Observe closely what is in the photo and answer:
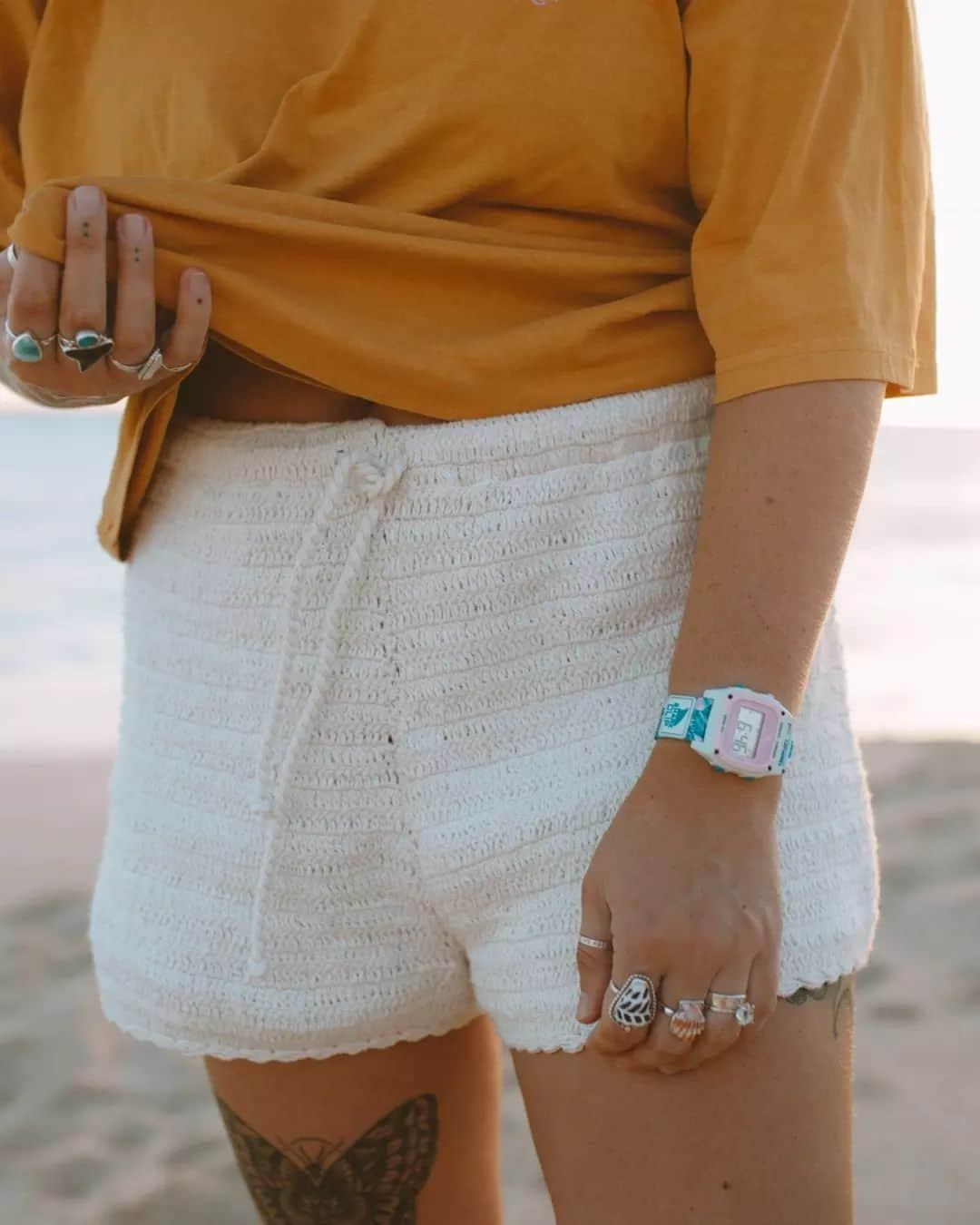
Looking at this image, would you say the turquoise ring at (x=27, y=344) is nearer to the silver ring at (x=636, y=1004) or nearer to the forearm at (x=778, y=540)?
the forearm at (x=778, y=540)

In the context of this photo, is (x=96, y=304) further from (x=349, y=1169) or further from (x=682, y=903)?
(x=349, y=1169)

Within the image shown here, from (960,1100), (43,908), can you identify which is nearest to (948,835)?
(960,1100)

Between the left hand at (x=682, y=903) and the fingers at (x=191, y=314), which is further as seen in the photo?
the fingers at (x=191, y=314)

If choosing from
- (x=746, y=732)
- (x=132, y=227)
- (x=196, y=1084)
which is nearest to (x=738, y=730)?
(x=746, y=732)

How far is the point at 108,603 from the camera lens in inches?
289

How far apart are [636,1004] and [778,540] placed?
1.09 feet

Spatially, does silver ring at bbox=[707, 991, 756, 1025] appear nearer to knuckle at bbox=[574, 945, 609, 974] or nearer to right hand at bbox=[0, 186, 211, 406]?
knuckle at bbox=[574, 945, 609, 974]

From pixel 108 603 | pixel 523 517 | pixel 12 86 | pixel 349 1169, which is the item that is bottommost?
pixel 108 603

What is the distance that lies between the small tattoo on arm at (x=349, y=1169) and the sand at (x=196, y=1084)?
3.72 feet

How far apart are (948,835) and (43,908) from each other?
8.01ft

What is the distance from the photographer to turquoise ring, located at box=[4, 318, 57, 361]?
1.00 metres

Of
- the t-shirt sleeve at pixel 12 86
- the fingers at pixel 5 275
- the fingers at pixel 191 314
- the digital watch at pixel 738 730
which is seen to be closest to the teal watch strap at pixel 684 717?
the digital watch at pixel 738 730

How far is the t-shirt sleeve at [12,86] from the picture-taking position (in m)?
1.27

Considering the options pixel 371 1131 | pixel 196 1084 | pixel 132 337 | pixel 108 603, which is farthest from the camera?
pixel 108 603
